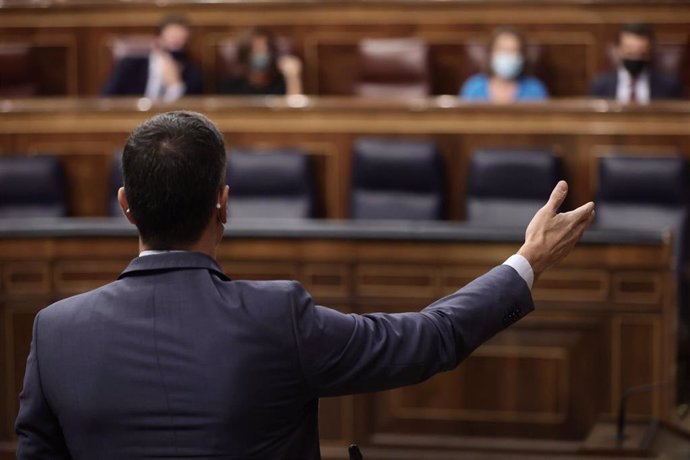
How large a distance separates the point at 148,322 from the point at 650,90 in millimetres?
2967

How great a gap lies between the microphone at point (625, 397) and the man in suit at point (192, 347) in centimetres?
126

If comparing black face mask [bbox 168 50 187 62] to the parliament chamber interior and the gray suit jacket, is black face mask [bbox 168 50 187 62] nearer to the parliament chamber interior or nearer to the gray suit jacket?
the parliament chamber interior

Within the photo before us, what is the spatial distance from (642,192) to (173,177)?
7.48 feet

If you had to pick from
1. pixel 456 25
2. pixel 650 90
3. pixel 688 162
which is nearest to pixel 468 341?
pixel 688 162

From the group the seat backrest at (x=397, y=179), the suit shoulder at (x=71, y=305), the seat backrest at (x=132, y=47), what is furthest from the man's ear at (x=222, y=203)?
Answer: the seat backrest at (x=132, y=47)

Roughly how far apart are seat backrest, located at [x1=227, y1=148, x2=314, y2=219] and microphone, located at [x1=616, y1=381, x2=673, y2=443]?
47.7 inches

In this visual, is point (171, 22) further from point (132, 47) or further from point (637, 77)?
point (637, 77)

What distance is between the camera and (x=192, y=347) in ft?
3.17

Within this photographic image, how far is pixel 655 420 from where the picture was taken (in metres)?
2.31

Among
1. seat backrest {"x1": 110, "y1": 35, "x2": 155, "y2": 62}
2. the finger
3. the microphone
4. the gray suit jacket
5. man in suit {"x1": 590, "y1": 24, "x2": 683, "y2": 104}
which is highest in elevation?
seat backrest {"x1": 110, "y1": 35, "x2": 155, "y2": 62}

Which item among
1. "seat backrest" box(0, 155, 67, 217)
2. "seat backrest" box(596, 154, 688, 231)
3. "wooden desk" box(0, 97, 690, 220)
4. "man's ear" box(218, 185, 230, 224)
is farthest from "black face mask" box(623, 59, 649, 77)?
"man's ear" box(218, 185, 230, 224)

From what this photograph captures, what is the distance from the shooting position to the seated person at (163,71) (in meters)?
4.02

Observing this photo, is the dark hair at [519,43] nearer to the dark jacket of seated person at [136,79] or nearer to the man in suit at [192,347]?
the dark jacket of seated person at [136,79]

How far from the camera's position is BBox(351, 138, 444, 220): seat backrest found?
10.7 ft
